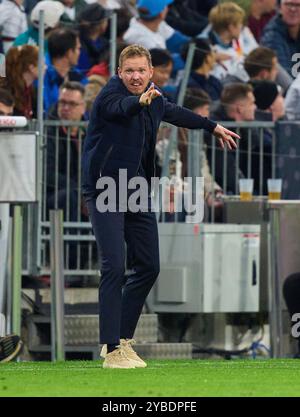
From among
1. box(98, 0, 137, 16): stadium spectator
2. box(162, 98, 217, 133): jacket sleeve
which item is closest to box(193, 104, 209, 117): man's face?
box(98, 0, 137, 16): stadium spectator

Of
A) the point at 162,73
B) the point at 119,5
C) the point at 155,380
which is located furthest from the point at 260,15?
the point at 155,380

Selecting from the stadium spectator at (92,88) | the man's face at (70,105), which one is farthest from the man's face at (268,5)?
the man's face at (70,105)

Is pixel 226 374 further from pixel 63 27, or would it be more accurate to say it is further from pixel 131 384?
pixel 63 27

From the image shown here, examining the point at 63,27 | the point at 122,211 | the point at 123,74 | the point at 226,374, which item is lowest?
the point at 226,374

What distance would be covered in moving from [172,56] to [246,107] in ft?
4.49

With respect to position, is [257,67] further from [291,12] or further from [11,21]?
[11,21]

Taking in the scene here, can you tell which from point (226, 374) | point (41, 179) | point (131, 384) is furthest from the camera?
point (41, 179)

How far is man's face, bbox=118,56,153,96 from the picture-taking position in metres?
10.2

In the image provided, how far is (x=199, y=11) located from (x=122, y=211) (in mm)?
7988

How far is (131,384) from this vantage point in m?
9.00

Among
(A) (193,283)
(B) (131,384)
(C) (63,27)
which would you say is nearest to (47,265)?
(A) (193,283)

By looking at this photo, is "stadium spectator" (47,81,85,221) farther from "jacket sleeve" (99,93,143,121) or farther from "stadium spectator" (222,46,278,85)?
"jacket sleeve" (99,93,143,121)

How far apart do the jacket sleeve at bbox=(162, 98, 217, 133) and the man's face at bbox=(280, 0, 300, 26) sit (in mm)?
7703

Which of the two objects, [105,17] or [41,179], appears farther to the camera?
[105,17]
